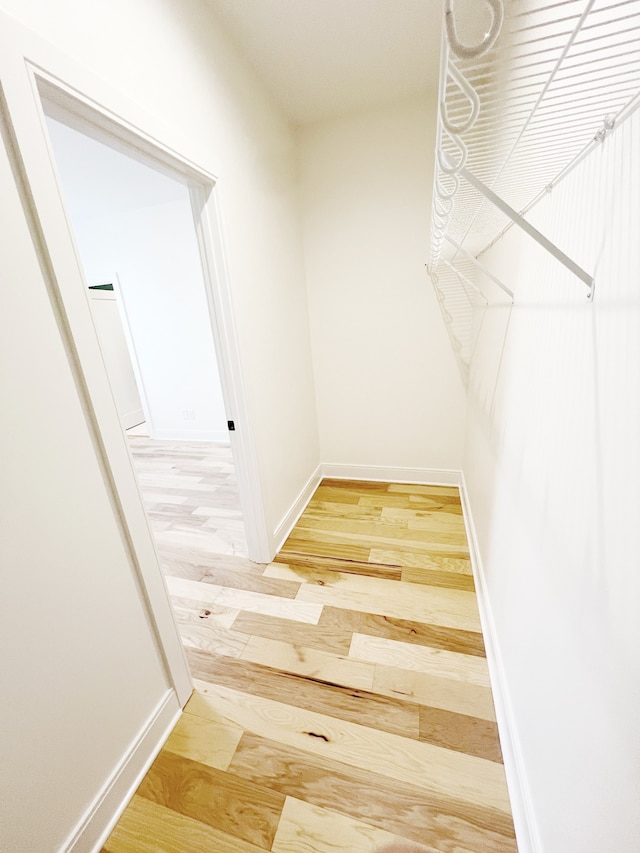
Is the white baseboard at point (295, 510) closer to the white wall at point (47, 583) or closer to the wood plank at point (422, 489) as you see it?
the wood plank at point (422, 489)

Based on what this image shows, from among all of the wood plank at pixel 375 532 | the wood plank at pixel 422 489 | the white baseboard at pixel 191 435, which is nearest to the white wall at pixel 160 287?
the white baseboard at pixel 191 435

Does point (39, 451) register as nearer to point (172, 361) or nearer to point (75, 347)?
point (75, 347)

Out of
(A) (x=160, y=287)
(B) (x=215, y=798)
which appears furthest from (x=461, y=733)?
(A) (x=160, y=287)

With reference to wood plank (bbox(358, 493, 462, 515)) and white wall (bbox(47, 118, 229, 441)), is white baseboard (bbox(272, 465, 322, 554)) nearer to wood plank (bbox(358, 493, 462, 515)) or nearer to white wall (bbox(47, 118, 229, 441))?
wood plank (bbox(358, 493, 462, 515))

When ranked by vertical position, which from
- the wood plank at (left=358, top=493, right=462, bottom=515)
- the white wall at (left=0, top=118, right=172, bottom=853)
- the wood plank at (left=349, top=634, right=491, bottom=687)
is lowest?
the wood plank at (left=349, top=634, right=491, bottom=687)

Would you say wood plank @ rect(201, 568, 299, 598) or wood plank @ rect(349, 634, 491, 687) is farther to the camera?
wood plank @ rect(201, 568, 299, 598)

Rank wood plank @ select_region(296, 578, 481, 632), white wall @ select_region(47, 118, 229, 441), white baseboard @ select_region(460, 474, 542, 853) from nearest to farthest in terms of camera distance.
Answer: white baseboard @ select_region(460, 474, 542, 853), wood plank @ select_region(296, 578, 481, 632), white wall @ select_region(47, 118, 229, 441)

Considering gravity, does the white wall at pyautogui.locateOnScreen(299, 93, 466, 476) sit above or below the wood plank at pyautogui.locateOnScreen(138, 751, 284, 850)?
above

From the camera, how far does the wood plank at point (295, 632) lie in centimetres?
141

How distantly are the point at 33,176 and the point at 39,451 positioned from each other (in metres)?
0.61

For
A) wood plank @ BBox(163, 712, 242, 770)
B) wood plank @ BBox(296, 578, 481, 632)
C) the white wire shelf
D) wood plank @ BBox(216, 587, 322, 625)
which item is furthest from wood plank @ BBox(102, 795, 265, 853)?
the white wire shelf

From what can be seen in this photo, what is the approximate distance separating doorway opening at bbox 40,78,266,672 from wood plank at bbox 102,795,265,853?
554 millimetres

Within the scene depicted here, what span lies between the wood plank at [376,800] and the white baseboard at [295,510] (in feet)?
3.18

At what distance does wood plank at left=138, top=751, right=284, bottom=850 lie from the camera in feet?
3.02
